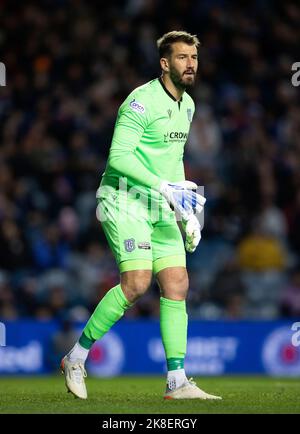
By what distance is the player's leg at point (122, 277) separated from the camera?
855cm

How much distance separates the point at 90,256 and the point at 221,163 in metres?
2.83

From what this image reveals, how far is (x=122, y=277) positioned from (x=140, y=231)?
37cm

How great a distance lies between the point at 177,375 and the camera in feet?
27.9

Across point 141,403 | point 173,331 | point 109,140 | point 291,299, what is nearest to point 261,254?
point 291,299

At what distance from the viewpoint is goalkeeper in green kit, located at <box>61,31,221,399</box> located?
335 inches

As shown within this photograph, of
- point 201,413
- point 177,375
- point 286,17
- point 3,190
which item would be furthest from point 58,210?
point 201,413

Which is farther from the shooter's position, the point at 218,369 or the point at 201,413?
the point at 218,369

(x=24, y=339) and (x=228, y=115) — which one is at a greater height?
(x=228, y=115)

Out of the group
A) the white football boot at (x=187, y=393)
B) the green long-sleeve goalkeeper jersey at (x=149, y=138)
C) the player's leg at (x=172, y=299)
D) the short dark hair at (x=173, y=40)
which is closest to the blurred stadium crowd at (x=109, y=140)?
the player's leg at (x=172, y=299)

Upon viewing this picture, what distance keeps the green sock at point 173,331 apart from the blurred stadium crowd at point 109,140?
24.2 feet

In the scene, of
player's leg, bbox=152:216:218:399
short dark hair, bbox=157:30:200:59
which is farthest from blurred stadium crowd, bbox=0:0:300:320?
short dark hair, bbox=157:30:200:59

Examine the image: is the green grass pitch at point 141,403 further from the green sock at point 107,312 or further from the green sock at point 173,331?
the green sock at point 107,312

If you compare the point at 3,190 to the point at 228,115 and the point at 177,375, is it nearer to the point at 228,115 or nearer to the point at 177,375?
the point at 228,115

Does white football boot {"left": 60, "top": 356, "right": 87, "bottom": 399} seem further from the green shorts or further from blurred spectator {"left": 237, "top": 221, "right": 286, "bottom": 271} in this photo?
blurred spectator {"left": 237, "top": 221, "right": 286, "bottom": 271}
